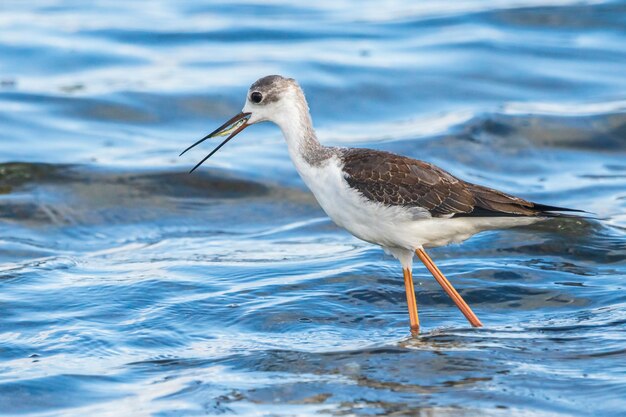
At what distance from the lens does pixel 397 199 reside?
947cm

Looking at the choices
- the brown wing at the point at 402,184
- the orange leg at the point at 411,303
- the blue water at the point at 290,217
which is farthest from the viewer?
the orange leg at the point at 411,303

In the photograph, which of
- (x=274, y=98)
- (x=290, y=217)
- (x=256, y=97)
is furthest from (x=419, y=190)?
(x=290, y=217)

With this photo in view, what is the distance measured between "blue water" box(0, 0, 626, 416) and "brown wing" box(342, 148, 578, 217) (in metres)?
1.09

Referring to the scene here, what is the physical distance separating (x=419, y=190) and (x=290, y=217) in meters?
5.15

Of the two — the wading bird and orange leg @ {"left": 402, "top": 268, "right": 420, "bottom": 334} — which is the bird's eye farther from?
orange leg @ {"left": 402, "top": 268, "right": 420, "bottom": 334}

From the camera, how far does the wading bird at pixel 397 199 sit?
9.45 meters

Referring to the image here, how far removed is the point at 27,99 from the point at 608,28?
11472mm

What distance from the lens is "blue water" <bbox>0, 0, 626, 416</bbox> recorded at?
28.4 feet

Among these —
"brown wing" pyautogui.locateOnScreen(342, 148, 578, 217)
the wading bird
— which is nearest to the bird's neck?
the wading bird

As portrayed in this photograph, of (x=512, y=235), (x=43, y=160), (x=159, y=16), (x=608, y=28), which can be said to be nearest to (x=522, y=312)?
(x=512, y=235)

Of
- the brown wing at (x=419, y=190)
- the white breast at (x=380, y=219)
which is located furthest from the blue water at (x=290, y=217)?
the brown wing at (x=419, y=190)

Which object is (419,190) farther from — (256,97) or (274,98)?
(256,97)

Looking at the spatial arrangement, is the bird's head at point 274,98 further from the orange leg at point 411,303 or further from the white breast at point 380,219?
the orange leg at point 411,303

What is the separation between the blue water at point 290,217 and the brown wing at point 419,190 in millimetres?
1089
